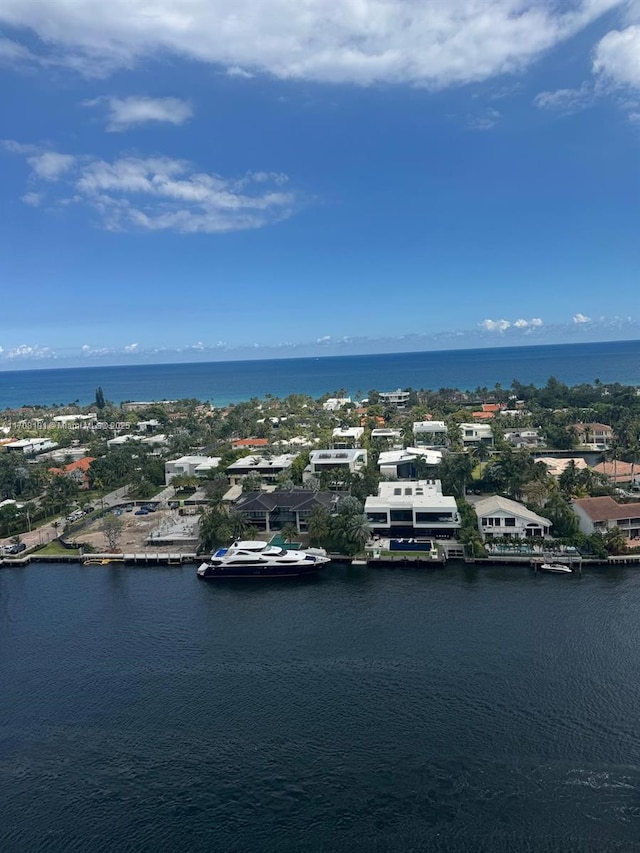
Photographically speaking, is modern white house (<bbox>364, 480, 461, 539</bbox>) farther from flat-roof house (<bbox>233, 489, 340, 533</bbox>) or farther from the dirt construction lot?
the dirt construction lot

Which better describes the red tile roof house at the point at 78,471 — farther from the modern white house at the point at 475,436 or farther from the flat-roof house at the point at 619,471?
the flat-roof house at the point at 619,471

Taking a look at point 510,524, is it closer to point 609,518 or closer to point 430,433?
→ point 609,518

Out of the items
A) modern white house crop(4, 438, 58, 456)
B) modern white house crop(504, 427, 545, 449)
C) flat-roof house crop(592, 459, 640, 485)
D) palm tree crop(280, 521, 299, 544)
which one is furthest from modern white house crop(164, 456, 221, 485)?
flat-roof house crop(592, 459, 640, 485)

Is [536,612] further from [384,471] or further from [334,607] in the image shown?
[384,471]

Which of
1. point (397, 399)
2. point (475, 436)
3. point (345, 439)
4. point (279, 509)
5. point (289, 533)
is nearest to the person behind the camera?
point (289, 533)

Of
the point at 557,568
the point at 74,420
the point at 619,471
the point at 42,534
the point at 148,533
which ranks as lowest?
the point at 557,568

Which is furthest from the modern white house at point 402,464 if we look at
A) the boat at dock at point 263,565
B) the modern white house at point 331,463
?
the boat at dock at point 263,565

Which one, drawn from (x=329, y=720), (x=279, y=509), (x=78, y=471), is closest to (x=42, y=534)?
(x=78, y=471)

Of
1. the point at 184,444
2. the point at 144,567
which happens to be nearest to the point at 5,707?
the point at 144,567
